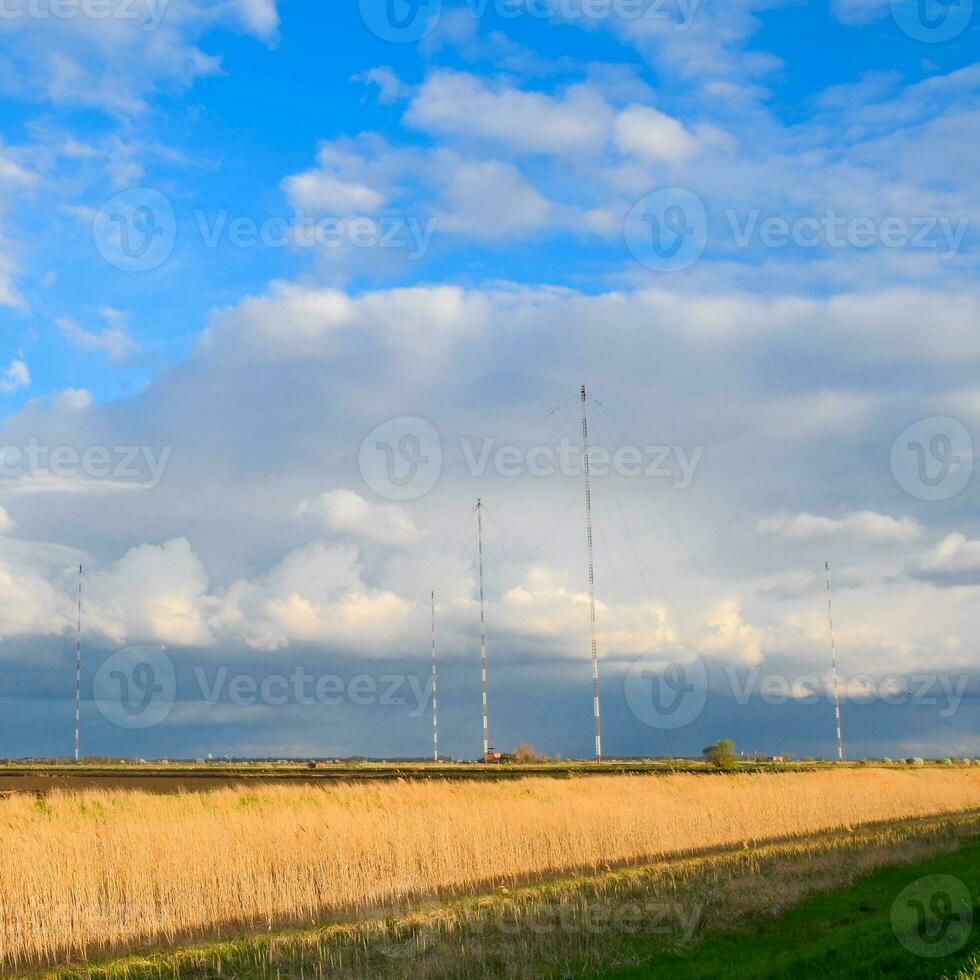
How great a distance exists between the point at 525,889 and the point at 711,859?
7432 mm

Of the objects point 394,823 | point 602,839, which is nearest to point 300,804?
point 394,823

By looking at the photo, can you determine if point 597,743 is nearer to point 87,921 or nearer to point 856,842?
point 856,842

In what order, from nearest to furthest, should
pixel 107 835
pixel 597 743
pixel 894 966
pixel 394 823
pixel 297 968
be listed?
pixel 894 966, pixel 297 968, pixel 107 835, pixel 394 823, pixel 597 743

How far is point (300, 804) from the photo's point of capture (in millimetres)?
43875

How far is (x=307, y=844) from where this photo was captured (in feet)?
106

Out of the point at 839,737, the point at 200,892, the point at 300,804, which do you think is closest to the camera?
the point at 200,892

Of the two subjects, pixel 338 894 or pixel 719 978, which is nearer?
pixel 719 978

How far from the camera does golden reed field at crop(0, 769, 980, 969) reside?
83.7 feet

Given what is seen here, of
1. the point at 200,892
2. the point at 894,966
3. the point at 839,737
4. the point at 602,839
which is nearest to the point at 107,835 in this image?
the point at 200,892

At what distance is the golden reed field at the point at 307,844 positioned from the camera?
25500 millimetres

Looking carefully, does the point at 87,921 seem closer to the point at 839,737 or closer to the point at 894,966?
the point at 894,966

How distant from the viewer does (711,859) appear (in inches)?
1268

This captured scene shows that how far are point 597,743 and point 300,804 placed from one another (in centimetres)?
4027

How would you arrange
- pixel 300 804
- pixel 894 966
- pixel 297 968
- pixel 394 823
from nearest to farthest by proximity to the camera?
1. pixel 894 966
2. pixel 297 968
3. pixel 394 823
4. pixel 300 804
